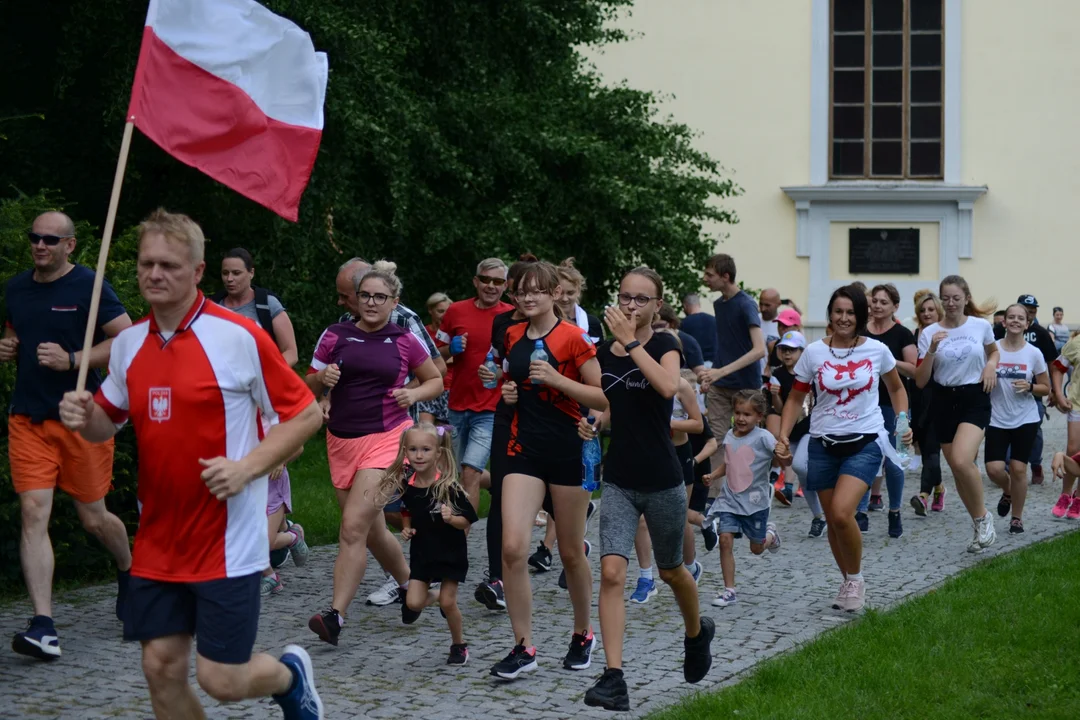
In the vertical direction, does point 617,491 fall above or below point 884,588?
above

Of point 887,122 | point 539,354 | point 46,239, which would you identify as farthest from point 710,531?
point 887,122

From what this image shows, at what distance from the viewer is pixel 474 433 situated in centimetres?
1032

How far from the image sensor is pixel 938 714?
260 inches

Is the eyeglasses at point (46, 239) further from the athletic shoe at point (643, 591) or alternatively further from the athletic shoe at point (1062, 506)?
the athletic shoe at point (1062, 506)

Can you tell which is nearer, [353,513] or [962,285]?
[353,513]

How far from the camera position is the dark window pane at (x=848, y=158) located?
3347 centimetres

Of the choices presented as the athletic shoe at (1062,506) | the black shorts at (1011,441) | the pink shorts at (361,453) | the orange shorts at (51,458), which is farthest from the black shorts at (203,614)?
the athletic shoe at (1062,506)

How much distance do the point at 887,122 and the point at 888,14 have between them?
235cm

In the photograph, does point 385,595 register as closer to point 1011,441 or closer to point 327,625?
point 327,625

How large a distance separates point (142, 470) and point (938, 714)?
3.64 metres

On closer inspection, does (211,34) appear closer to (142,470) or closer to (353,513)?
(142,470)

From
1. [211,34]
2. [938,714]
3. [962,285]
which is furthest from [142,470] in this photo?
[962,285]

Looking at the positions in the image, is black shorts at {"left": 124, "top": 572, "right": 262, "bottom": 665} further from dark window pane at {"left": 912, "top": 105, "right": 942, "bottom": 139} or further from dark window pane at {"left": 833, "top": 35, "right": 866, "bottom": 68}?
dark window pane at {"left": 912, "top": 105, "right": 942, "bottom": 139}

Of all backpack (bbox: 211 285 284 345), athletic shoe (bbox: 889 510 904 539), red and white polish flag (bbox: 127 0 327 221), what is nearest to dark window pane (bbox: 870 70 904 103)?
athletic shoe (bbox: 889 510 904 539)
